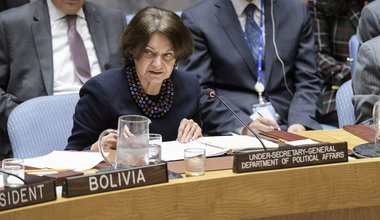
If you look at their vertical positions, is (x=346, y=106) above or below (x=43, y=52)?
below

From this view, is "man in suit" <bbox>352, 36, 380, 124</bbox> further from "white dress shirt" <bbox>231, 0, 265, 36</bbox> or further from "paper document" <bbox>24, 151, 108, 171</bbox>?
"paper document" <bbox>24, 151, 108, 171</bbox>

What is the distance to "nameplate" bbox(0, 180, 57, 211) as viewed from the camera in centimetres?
126

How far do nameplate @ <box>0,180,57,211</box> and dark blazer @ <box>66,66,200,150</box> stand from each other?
3.32ft

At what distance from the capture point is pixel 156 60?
2418 millimetres

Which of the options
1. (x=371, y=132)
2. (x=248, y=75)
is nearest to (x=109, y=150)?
(x=371, y=132)

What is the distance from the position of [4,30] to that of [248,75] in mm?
1427

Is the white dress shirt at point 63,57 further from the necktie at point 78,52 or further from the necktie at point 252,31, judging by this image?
the necktie at point 252,31

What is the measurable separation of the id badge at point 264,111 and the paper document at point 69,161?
1.40 metres

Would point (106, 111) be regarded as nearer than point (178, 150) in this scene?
No

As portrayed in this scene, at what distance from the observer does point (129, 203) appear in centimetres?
138

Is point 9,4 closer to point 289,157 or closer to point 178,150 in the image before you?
point 178,150

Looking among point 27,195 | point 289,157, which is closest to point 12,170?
point 27,195

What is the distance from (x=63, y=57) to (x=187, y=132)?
1462 millimetres

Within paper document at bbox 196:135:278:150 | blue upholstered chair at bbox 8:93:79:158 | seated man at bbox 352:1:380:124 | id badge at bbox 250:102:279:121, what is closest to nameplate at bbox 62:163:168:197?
paper document at bbox 196:135:278:150
